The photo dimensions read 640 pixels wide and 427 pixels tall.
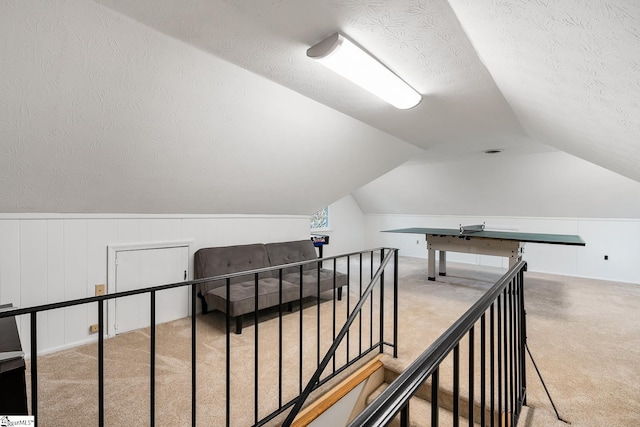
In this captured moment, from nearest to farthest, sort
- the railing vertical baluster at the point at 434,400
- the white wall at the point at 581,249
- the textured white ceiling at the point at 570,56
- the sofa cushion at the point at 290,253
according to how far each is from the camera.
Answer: the railing vertical baluster at the point at 434,400 → the textured white ceiling at the point at 570,56 → the sofa cushion at the point at 290,253 → the white wall at the point at 581,249

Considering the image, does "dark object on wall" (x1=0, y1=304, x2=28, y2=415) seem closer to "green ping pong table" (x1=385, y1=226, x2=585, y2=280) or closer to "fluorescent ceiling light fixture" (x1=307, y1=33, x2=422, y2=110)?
"fluorescent ceiling light fixture" (x1=307, y1=33, x2=422, y2=110)

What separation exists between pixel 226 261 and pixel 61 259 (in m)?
Result: 1.54

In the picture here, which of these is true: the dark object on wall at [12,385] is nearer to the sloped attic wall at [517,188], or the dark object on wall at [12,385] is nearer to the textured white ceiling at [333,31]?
the textured white ceiling at [333,31]

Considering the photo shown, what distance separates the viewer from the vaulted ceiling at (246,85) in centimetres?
131

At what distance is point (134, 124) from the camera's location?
2.12m

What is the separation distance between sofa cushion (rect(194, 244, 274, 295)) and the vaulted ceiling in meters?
0.66

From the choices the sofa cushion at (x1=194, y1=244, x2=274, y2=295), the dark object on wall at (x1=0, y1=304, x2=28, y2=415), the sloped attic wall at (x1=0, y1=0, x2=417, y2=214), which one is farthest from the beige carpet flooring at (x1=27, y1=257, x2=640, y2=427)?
the sloped attic wall at (x1=0, y1=0, x2=417, y2=214)

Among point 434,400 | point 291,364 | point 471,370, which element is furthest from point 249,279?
point 434,400

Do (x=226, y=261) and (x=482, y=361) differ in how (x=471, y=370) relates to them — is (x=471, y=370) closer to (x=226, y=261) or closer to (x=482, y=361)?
(x=482, y=361)

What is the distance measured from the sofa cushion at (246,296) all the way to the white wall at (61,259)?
2.87 ft

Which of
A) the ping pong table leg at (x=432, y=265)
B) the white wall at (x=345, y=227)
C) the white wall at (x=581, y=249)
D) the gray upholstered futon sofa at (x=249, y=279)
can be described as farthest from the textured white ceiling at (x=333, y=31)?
the white wall at (x=345, y=227)

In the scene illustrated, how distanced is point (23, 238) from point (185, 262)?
1.42 meters

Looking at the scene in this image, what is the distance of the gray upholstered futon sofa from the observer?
3.17m

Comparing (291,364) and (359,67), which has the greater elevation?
(359,67)
